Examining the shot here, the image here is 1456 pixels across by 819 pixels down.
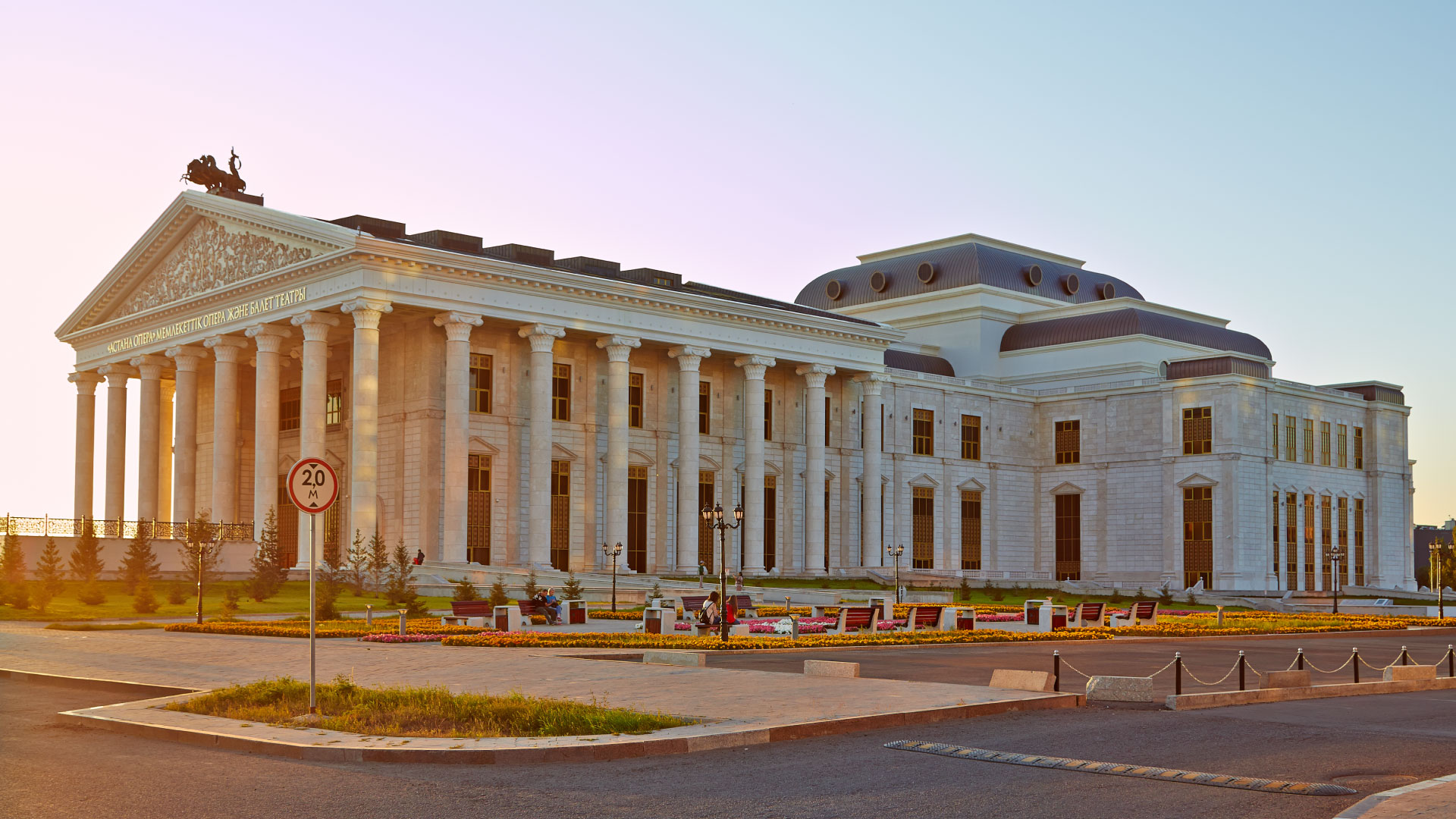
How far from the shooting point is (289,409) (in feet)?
246

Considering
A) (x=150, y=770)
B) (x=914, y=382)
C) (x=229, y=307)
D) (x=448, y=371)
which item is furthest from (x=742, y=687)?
(x=914, y=382)

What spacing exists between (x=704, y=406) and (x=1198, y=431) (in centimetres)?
3017

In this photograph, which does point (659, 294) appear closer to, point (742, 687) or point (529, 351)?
point (529, 351)

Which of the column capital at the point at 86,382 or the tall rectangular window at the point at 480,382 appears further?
the column capital at the point at 86,382

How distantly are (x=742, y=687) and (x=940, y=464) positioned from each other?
66.2 meters

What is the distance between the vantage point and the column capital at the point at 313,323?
63281 millimetres

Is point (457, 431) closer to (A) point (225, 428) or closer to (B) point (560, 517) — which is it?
(B) point (560, 517)

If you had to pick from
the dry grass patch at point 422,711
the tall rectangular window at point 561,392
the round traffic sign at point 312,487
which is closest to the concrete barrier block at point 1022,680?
the dry grass patch at point 422,711

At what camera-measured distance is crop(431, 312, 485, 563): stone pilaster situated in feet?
205

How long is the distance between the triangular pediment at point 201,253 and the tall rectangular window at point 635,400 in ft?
60.5

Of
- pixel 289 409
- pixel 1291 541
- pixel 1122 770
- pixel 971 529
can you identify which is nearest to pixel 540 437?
pixel 289 409

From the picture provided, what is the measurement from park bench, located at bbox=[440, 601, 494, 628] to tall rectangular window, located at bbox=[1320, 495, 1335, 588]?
2543 inches

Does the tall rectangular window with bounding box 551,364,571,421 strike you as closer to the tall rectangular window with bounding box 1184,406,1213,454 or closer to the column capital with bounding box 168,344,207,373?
the column capital with bounding box 168,344,207,373

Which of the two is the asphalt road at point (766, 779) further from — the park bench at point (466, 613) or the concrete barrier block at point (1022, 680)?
the park bench at point (466, 613)
